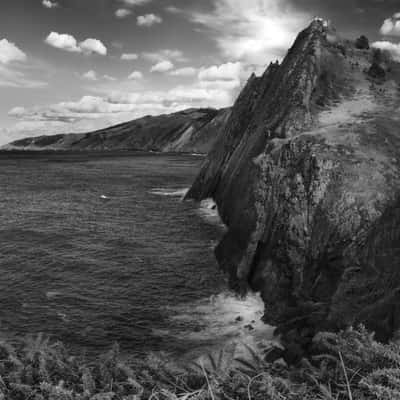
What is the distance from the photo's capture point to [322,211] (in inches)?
938

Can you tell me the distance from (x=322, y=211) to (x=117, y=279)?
55.0 feet

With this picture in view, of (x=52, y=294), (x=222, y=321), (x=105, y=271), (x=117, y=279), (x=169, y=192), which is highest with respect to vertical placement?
(x=169, y=192)

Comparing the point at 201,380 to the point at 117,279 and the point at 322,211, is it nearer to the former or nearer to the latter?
the point at 322,211

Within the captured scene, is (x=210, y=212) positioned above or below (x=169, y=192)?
below

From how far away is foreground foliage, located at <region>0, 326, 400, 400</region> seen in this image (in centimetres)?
816

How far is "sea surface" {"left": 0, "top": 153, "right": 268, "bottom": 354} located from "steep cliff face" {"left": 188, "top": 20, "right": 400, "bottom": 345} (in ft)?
10.2

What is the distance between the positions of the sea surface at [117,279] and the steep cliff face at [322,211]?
311cm

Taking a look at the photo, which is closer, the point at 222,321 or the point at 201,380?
the point at 201,380

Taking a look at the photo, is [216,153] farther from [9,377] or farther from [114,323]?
[9,377]

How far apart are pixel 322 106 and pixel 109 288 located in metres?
27.0

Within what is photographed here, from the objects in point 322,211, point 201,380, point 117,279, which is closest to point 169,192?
point 117,279

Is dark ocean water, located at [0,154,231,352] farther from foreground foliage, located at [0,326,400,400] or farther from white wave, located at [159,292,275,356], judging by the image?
foreground foliage, located at [0,326,400,400]

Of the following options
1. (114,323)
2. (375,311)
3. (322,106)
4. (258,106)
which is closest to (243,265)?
(114,323)

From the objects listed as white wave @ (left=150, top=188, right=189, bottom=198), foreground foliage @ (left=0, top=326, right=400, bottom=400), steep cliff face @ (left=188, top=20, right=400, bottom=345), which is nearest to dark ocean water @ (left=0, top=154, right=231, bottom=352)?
steep cliff face @ (left=188, top=20, right=400, bottom=345)
